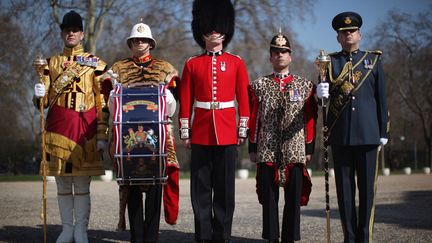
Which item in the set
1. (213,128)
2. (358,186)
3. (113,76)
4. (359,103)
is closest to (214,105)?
(213,128)

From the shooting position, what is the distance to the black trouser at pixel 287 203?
5.21 metres

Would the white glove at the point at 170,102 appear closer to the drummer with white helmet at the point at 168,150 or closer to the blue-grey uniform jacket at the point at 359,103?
the drummer with white helmet at the point at 168,150

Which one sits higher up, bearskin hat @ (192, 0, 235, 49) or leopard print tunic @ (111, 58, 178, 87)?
bearskin hat @ (192, 0, 235, 49)

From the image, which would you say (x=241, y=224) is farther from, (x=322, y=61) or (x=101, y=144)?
(x=322, y=61)

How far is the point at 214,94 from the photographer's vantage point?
520cm

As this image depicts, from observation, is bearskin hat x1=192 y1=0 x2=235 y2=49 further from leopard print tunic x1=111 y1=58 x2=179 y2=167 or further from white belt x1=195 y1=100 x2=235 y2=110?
white belt x1=195 y1=100 x2=235 y2=110

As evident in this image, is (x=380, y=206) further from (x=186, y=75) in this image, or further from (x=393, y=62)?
(x=393, y=62)

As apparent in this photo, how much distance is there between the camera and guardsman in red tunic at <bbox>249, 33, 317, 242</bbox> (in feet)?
17.1

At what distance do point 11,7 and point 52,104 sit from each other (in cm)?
1672

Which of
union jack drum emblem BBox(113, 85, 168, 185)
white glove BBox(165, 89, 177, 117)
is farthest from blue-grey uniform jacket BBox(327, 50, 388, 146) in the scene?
union jack drum emblem BBox(113, 85, 168, 185)

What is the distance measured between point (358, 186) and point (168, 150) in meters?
1.86

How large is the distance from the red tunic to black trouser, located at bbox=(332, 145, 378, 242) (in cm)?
104

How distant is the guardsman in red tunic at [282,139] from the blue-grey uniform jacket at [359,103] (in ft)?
0.88

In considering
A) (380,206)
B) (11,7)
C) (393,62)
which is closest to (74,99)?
(380,206)
